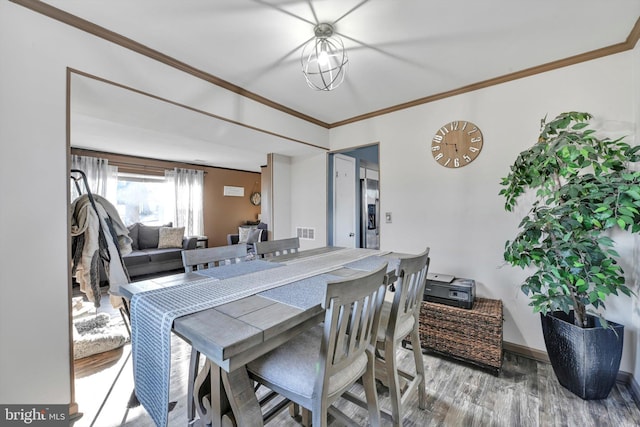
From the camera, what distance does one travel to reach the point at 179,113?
91.5 inches

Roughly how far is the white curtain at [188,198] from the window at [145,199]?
4.7 inches

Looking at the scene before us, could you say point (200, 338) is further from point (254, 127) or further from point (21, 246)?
point (254, 127)

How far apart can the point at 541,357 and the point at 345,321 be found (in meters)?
2.27

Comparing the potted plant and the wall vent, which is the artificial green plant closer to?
the potted plant

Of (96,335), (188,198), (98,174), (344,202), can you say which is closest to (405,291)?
(344,202)

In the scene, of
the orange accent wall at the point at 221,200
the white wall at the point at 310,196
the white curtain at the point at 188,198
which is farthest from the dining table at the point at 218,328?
the orange accent wall at the point at 221,200

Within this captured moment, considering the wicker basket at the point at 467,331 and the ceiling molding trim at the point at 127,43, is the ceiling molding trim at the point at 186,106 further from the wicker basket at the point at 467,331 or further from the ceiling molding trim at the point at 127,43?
the wicker basket at the point at 467,331

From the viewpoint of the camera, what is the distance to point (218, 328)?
0.89 metres

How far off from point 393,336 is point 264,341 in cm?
78

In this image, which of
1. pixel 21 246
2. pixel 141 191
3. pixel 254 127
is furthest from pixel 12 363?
pixel 141 191

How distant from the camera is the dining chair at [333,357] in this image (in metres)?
0.96

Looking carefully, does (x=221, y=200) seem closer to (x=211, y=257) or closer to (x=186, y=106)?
(x=186, y=106)

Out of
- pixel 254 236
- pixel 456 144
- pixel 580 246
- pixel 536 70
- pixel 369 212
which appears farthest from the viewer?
pixel 254 236

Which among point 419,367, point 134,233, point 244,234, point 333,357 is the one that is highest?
point 134,233
